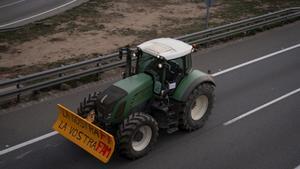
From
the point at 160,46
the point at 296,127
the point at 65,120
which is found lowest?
the point at 296,127

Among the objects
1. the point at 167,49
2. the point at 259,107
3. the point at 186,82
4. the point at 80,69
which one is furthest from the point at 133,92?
the point at 80,69

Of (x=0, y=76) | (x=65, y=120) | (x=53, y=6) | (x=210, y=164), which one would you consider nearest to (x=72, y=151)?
(x=65, y=120)

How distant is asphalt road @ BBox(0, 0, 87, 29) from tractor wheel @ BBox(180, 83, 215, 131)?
14384mm

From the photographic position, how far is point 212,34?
60.6 feet

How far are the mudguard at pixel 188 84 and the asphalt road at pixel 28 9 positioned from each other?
47.1 feet

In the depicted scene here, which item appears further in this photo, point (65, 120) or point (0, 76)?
point (0, 76)

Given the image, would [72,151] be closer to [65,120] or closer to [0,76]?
[65,120]

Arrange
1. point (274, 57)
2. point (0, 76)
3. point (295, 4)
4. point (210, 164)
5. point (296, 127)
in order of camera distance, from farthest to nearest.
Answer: point (295, 4) → point (274, 57) → point (0, 76) → point (296, 127) → point (210, 164)

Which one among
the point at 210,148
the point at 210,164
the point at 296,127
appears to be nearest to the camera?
the point at 210,164

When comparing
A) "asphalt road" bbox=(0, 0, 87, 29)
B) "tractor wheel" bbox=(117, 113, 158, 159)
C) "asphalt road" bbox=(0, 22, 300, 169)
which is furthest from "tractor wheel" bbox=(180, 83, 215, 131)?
"asphalt road" bbox=(0, 0, 87, 29)

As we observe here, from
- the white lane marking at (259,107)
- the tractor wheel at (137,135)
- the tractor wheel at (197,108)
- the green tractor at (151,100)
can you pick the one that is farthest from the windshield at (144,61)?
the white lane marking at (259,107)

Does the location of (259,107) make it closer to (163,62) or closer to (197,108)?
(197,108)

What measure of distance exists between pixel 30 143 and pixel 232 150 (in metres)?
5.20

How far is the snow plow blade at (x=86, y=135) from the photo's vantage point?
9.43 meters
